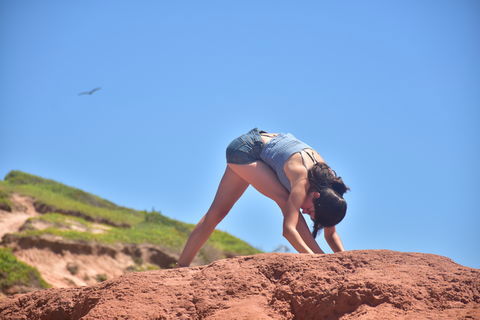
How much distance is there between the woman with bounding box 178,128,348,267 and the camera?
13.8 feet

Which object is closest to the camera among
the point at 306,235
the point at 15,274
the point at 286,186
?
the point at 306,235

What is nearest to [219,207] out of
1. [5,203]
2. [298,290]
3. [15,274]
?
[298,290]

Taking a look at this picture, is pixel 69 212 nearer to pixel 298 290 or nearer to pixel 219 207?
pixel 219 207

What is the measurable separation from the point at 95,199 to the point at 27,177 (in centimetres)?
277

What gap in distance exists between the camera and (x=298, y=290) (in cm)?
309

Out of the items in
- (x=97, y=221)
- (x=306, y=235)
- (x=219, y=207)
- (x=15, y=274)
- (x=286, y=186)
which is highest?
(x=97, y=221)

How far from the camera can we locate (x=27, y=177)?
77.5ft

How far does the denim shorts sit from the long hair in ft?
1.96

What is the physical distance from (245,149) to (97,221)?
15839 millimetres

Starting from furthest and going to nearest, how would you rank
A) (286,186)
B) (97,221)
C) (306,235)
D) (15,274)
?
(97,221), (15,274), (286,186), (306,235)

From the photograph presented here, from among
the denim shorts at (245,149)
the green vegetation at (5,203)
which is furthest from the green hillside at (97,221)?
the denim shorts at (245,149)

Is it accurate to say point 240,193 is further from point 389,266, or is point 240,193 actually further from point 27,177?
point 27,177

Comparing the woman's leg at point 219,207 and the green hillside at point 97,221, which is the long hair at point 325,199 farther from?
the green hillside at point 97,221

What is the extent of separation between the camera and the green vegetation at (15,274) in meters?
12.3
